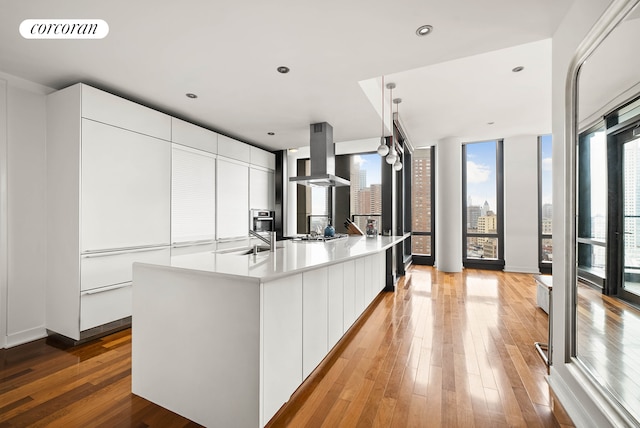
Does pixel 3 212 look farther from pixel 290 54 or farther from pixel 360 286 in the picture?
pixel 360 286

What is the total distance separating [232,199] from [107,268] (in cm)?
198

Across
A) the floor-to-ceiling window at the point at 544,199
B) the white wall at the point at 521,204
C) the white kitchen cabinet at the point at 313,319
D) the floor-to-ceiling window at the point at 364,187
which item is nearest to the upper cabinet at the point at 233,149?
the floor-to-ceiling window at the point at 364,187

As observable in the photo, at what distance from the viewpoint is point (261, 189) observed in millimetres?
5230

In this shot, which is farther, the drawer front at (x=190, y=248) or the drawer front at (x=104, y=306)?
the drawer front at (x=190, y=248)

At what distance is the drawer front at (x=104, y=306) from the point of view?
268cm

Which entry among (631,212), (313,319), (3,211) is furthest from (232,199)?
(631,212)

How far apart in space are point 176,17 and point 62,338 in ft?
10.2

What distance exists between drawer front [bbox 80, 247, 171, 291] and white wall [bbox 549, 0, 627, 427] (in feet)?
10.2

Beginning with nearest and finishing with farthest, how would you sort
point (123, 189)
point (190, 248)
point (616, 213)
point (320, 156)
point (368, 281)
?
1. point (616, 213)
2. point (123, 189)
3. point (368, 281)
4. point (190, 248)
5. point (320, 156)

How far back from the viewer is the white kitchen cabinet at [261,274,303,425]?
1.50 meters

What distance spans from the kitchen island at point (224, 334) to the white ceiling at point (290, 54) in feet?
5.41

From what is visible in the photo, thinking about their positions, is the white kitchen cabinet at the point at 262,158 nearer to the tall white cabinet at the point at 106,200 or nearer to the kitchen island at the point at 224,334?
the tall white cabinet at the point at 106,200

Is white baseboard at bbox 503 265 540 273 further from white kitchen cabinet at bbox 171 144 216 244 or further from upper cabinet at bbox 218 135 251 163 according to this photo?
white kitchen cabinet at bbox 171 144 216 244

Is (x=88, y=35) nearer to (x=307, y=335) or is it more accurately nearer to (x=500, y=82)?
(x=307, y=335)
